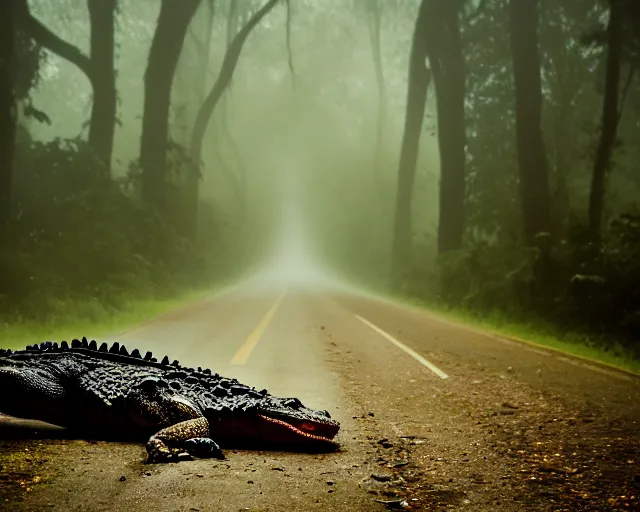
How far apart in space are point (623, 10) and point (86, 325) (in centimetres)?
1754

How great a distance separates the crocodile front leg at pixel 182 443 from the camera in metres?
4.62

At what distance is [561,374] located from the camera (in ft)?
31.8

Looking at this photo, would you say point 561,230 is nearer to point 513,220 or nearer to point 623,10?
point 513,220

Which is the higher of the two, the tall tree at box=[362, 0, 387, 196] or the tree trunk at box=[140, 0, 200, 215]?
the tall tree at box=[362, 0, 387, 196]

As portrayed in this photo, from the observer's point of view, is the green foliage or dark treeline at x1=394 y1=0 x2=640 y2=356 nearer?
the green foliage

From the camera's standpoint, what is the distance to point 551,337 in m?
15.5

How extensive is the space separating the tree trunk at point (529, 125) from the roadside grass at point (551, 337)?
9.49 feet

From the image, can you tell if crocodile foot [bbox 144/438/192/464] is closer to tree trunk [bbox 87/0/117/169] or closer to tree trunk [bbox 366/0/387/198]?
tree trunk [bbox 87/0/117/169]

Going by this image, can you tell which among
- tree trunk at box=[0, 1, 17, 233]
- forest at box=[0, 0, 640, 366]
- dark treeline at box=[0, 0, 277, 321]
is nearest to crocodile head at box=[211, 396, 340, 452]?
forest at box=[0, 0, 640, 366]

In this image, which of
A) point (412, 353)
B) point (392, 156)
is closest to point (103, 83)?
point (412, 353)

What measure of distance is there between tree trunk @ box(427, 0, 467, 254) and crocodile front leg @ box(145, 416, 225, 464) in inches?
882

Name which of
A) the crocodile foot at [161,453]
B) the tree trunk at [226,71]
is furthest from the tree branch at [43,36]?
the crocodile foot at [161,453]

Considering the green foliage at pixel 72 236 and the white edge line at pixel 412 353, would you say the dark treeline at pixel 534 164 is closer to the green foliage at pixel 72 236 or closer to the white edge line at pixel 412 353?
the white edge line at pixel 412 353

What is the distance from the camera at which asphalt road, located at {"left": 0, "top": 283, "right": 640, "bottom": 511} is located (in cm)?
399
